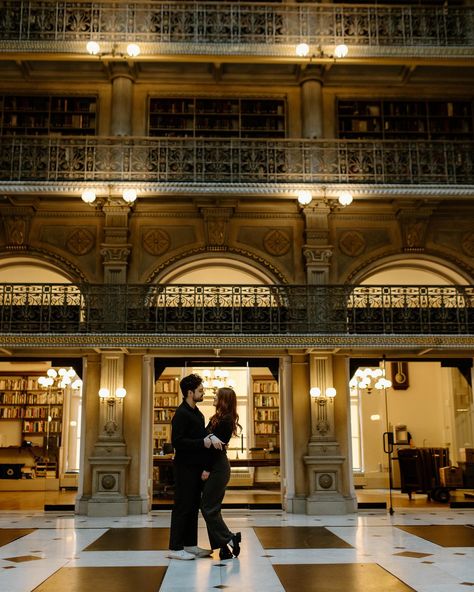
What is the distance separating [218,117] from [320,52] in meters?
2.00

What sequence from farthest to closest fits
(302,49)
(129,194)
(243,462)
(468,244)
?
(243,462)
(468,244)
(302,49)
(129,194)

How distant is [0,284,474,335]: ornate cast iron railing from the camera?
10.5 metres

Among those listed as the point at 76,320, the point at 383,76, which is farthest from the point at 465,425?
the point at 76,320

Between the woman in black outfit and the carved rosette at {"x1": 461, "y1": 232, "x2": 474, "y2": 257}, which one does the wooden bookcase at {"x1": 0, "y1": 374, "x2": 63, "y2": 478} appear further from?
the woman in black outfit

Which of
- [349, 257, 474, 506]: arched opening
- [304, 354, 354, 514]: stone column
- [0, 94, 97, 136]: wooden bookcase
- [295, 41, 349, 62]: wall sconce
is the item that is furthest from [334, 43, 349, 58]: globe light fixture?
[304, 354, 354, 514]: stone column

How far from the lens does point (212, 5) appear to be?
11.8 m

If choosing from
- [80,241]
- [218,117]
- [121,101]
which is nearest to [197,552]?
[80,241]

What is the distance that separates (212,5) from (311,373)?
631 centimetres

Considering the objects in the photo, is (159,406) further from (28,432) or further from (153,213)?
(153,213)

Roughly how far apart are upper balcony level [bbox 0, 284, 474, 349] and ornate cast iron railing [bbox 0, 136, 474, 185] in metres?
1.72

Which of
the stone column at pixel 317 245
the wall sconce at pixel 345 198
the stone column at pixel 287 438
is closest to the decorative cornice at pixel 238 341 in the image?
the stone column at pixel 287 438

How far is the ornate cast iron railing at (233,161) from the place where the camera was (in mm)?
10977

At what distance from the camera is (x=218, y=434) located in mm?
5570

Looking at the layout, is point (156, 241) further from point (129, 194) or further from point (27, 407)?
point (27, 407)
